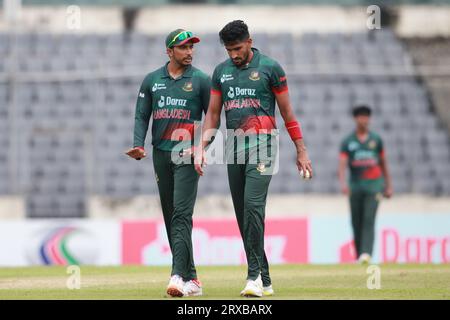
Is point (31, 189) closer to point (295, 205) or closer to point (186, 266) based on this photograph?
point (295, 205)

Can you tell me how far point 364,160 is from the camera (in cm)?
1734

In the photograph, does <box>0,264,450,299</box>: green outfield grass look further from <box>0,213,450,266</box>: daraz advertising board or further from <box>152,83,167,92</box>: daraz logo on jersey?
<box>0,213,450,266</box>: daraz advertising board

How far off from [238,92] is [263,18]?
15.5 meters

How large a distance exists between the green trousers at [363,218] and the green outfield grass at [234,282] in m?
1.72

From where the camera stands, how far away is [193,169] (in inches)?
417

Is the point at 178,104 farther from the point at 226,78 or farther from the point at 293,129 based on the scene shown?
the point at 293,129

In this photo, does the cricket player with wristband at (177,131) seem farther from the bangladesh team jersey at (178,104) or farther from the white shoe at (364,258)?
the white shoe at (364,258)

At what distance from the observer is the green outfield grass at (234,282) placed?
1025 cm

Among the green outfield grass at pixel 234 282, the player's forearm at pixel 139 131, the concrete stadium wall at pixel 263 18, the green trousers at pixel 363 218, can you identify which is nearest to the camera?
the green outfield grass at pixel 234 282

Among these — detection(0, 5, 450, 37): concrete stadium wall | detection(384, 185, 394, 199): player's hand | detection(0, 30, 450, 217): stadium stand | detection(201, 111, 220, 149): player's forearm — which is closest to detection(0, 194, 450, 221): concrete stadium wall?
detection(0, 30, 450, 217): stadium stand

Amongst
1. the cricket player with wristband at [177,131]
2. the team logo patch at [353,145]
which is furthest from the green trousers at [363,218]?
the cricket player with wristband at [177,131]

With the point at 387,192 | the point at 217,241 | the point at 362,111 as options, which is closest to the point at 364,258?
the point at 387,192

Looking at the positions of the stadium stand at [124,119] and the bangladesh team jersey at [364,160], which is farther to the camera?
the stadium stand at [124,119]

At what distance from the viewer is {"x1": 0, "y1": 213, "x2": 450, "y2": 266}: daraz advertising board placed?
1772 centimetres
